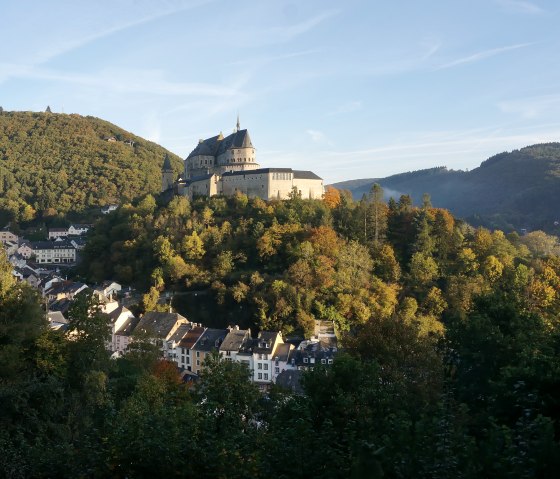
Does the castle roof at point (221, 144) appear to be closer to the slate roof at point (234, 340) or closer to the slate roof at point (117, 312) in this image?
the slate roof at point (117, 312)

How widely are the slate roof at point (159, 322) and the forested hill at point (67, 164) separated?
2285 inches

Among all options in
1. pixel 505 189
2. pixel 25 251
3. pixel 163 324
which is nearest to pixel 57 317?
pixel 163 324

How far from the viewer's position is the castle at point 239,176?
57844 millimetres

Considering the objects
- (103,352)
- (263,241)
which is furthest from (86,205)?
(103,352)

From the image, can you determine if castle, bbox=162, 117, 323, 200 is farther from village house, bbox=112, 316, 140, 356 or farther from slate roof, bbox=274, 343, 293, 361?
slate roof, bbox=274, 343, 293, 361

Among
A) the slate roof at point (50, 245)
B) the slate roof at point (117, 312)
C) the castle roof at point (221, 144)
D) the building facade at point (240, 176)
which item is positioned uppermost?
the castle roof at point (221, 144)

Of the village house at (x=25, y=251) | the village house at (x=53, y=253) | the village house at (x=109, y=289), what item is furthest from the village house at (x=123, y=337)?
the village house at (x=25, y=251)

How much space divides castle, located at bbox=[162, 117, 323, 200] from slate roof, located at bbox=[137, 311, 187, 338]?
1981cm

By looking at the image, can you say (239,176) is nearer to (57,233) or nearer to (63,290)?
(63,290)

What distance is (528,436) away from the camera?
733 centimetres

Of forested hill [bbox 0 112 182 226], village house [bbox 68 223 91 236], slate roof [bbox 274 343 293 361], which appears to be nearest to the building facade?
slate roof [bbox 274 343 293 361]

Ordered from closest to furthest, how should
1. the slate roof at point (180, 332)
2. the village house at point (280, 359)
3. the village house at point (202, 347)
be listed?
the village house at point (280, 359) → the village house at point (202, 347) → the slate roof at point (180, 332)

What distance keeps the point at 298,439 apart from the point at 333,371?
3.97 meters

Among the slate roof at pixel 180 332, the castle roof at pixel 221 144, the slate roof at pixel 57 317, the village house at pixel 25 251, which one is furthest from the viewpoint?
the village house at pixel 25 251
